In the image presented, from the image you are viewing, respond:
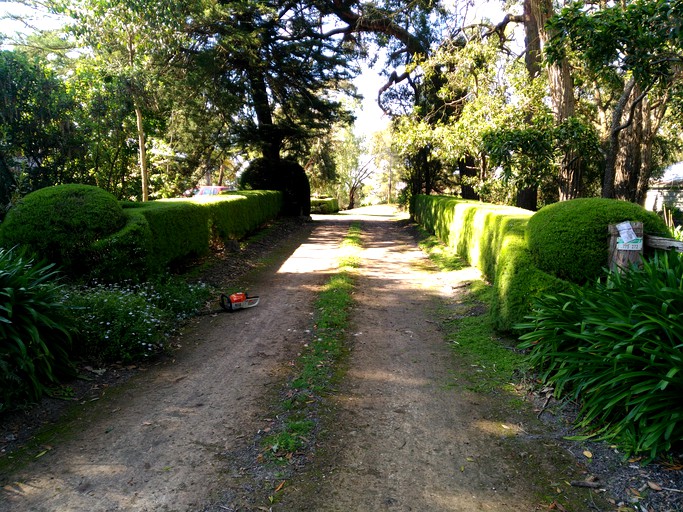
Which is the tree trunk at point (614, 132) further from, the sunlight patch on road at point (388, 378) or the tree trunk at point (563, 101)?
the sunlight patch on road at point (388, 378)

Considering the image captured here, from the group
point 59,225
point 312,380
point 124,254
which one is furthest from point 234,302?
point 312,380

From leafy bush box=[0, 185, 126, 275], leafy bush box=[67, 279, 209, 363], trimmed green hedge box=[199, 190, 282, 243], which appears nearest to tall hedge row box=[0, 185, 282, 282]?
leafy bush box=[0, 185, 126, 275]

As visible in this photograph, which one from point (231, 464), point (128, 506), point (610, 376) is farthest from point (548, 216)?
point (128, 506)

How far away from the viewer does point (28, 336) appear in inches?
168

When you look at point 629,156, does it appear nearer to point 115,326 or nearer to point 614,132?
point 614,132

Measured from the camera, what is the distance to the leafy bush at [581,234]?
4906mm

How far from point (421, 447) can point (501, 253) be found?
11.2 ft

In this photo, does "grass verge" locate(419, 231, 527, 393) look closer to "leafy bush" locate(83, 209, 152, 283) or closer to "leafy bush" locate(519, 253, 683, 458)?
"leafy bush" locate(519, 253, 683, 458)

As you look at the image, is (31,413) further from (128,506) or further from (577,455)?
(577,455)

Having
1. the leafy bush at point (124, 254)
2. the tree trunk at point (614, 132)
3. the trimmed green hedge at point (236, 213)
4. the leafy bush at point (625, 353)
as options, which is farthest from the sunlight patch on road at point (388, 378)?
the trimmed green hedge at point (236, 213)

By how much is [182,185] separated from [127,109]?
7.50 m

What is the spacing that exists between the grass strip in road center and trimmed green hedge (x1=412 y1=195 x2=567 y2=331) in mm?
2146

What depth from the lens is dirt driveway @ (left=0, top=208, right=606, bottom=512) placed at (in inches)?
117

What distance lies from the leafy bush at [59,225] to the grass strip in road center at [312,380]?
11.8 feet
